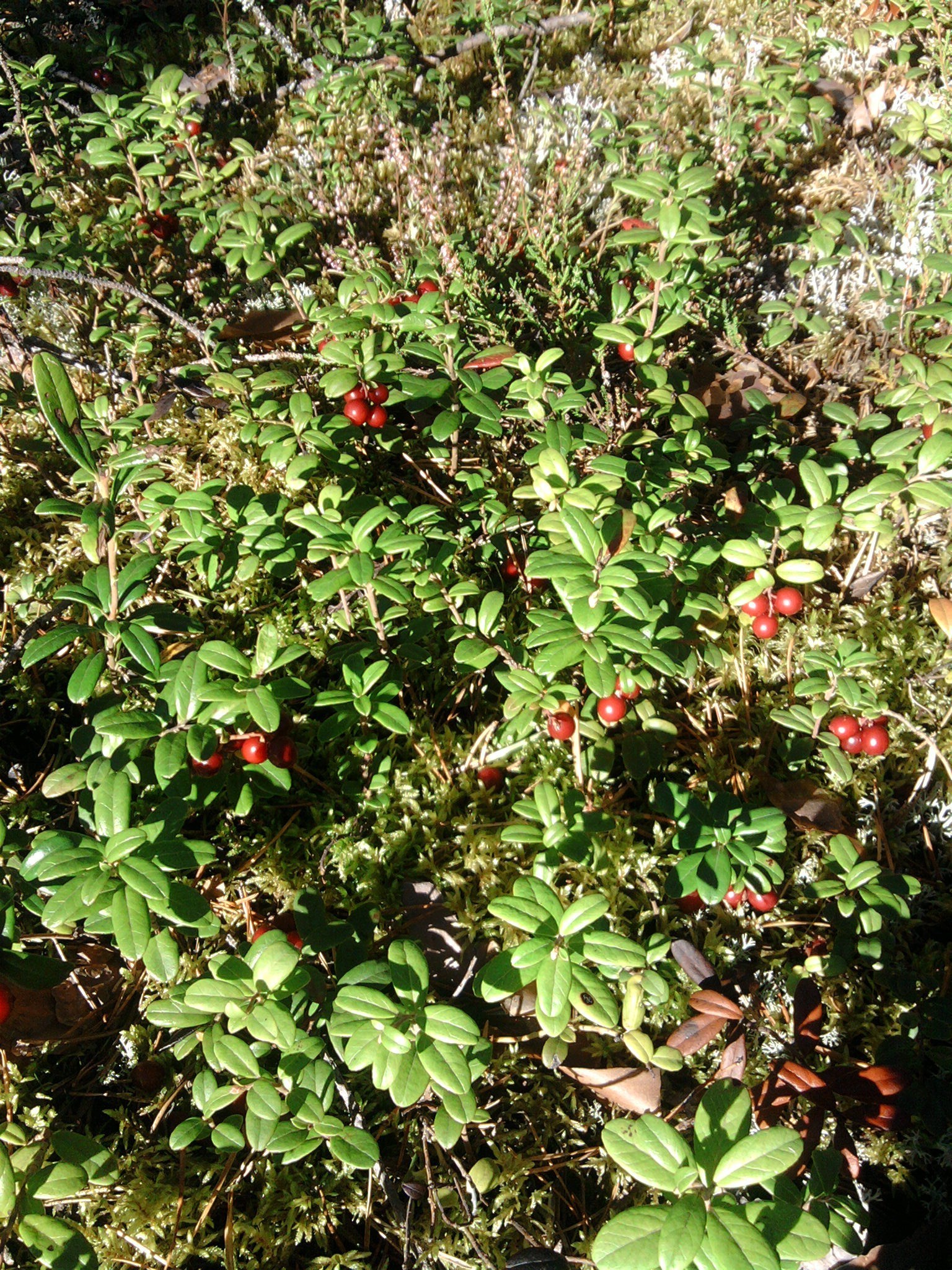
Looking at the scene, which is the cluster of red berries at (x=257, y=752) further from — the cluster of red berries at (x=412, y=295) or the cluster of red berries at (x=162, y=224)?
the cluster of red berries at (x=162, y=224)

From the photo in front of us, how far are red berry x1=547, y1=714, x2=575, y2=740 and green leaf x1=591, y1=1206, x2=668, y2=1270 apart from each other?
119 cm

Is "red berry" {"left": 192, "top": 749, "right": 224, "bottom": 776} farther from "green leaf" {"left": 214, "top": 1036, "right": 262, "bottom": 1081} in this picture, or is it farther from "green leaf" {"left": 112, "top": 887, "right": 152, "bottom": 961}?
"green leaf" {"left": 214, "top": 1036, "right": 262, "bottom": 1081}

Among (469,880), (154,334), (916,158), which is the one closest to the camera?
(469,880)

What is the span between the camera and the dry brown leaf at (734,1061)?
2.04m

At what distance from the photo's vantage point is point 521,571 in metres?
2.95

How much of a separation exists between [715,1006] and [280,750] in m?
1.32

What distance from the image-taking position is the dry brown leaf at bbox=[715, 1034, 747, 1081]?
6.68 ft

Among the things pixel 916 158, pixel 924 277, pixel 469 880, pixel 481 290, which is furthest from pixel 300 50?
pixel 469 880

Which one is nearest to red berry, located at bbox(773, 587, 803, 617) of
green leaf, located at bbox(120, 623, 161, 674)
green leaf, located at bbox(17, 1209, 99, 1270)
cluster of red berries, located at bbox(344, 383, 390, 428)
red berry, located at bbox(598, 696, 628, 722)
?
red berry, located at bbox(598, 696, 628, 722)

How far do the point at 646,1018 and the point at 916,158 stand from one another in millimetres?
4566

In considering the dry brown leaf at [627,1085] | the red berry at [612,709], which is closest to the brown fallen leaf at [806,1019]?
the dry brown leaf at [627,1085]

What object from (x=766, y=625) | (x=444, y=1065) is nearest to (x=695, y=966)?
(x=444, y=1065)

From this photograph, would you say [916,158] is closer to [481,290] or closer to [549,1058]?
[481,290]

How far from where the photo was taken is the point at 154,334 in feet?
10.5
